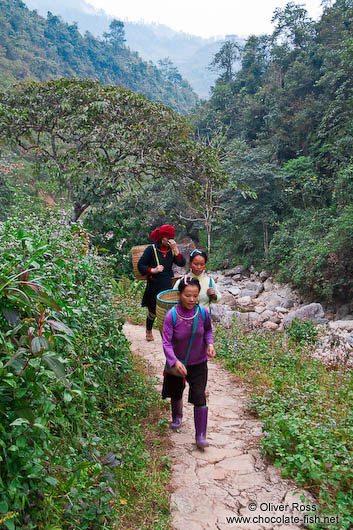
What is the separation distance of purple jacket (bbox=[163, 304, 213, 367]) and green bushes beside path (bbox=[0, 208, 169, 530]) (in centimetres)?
47

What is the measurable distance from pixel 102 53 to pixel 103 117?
5414 centimetres

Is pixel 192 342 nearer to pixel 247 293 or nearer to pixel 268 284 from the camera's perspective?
pixel 247 293

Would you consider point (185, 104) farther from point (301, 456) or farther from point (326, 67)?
point (301, 456)

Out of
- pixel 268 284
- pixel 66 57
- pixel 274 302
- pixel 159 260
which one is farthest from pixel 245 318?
pixel 66 57

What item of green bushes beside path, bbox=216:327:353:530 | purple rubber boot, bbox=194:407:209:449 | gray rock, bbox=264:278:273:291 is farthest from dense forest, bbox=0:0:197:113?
purple rubber boot, bbox=194:407:209:449

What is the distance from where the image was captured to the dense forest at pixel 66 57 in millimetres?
39844

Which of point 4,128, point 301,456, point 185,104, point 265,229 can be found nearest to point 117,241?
point 4,128

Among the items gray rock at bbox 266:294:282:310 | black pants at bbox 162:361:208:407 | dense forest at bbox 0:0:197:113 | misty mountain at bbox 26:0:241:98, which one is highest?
misty mountain at bbox 26:0:241:98

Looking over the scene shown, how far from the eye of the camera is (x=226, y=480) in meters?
2.75

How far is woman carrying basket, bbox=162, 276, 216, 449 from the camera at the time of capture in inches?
118

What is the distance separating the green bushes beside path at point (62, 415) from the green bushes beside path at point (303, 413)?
96 centimetres

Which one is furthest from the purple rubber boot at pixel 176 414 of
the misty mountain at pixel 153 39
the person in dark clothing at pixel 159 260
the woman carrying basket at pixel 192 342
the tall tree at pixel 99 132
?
the misty mountain at pixel 153 39

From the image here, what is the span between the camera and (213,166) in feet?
32.1

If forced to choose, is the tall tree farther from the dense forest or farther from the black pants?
the dense forest
